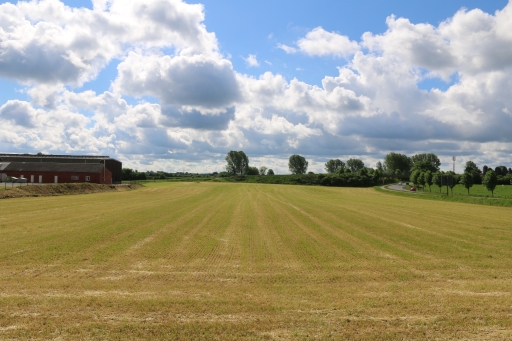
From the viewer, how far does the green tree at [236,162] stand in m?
198

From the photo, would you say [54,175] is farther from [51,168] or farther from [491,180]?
[491,180]

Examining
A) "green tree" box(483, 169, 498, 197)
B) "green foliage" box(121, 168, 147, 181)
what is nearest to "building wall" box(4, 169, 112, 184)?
"green foliage" box(121, 168, 147, 181)

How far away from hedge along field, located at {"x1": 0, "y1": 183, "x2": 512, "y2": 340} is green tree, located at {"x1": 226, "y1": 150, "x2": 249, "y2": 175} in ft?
577

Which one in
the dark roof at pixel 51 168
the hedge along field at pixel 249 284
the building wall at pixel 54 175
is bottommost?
the hedge along field at pixel 249 284

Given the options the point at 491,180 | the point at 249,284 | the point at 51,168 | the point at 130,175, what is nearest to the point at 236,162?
the point at 130,175

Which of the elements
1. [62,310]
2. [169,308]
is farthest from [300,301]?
[62,310]

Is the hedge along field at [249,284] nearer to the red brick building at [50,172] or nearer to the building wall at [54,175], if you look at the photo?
the building wall at [54,175]

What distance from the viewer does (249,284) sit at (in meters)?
11.5

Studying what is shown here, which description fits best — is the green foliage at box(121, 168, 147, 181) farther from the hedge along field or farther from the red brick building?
the hedge along field

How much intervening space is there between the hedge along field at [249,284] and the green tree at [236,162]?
175883 millimetres

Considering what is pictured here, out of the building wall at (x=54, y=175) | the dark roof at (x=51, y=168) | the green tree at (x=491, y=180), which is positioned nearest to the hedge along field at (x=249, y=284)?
the green tree at (x=491, y=180)

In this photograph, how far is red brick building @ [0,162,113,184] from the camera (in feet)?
258

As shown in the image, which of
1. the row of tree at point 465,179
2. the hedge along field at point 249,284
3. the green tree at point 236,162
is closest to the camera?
the hedge along field at point 249,284

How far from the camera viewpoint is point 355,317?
870cm
